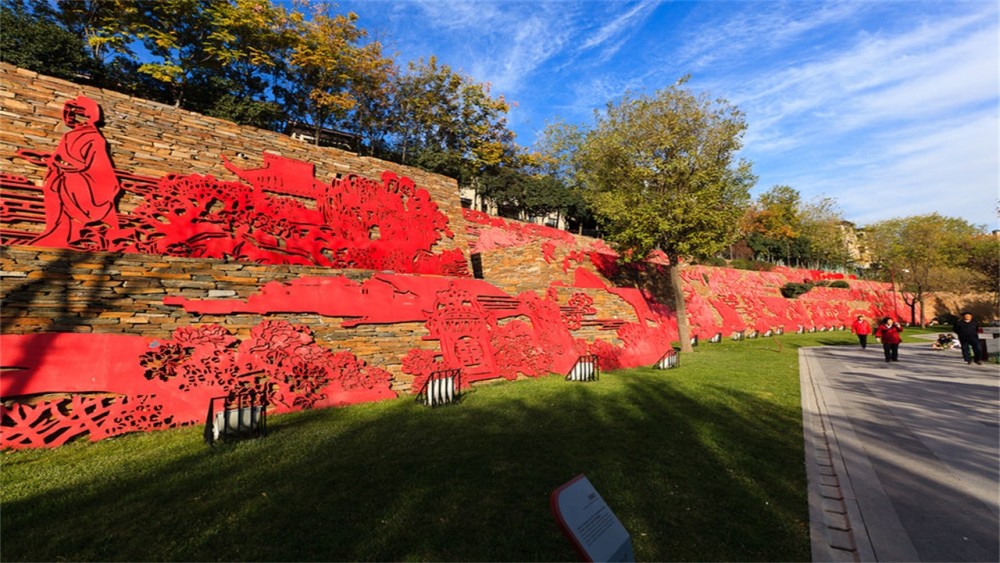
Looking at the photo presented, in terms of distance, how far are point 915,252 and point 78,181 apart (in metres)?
54.6

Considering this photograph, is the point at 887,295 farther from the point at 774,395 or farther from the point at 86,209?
the point at 86,209

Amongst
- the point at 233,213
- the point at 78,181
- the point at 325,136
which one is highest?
the point at 325,136

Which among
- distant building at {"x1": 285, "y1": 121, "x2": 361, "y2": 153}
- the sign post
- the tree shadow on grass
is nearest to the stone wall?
the tree shadow on grass

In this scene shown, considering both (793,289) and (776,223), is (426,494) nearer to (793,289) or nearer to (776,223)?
(793,289)

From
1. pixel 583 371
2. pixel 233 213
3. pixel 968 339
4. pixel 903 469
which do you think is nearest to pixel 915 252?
pixel 968 339

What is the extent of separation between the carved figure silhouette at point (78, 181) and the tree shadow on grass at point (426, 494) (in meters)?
4.64

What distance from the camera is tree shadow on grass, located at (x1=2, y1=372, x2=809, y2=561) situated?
9.67ft

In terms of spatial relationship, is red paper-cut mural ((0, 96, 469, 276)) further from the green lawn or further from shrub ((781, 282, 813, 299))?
A: shrub ((781, 282, 813, 299))

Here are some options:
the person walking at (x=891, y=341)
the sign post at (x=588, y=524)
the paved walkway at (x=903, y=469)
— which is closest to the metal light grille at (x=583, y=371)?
the paved walkway at (x=903, y=469)

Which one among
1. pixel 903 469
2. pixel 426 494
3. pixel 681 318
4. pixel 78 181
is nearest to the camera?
pixel 426 494

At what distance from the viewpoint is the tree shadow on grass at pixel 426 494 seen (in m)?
2.95

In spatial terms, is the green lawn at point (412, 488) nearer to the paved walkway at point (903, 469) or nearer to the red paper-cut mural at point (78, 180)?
the paved walkway at point (903, 469)

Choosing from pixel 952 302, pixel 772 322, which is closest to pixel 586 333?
pixel 772 322

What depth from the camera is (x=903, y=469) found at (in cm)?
450
